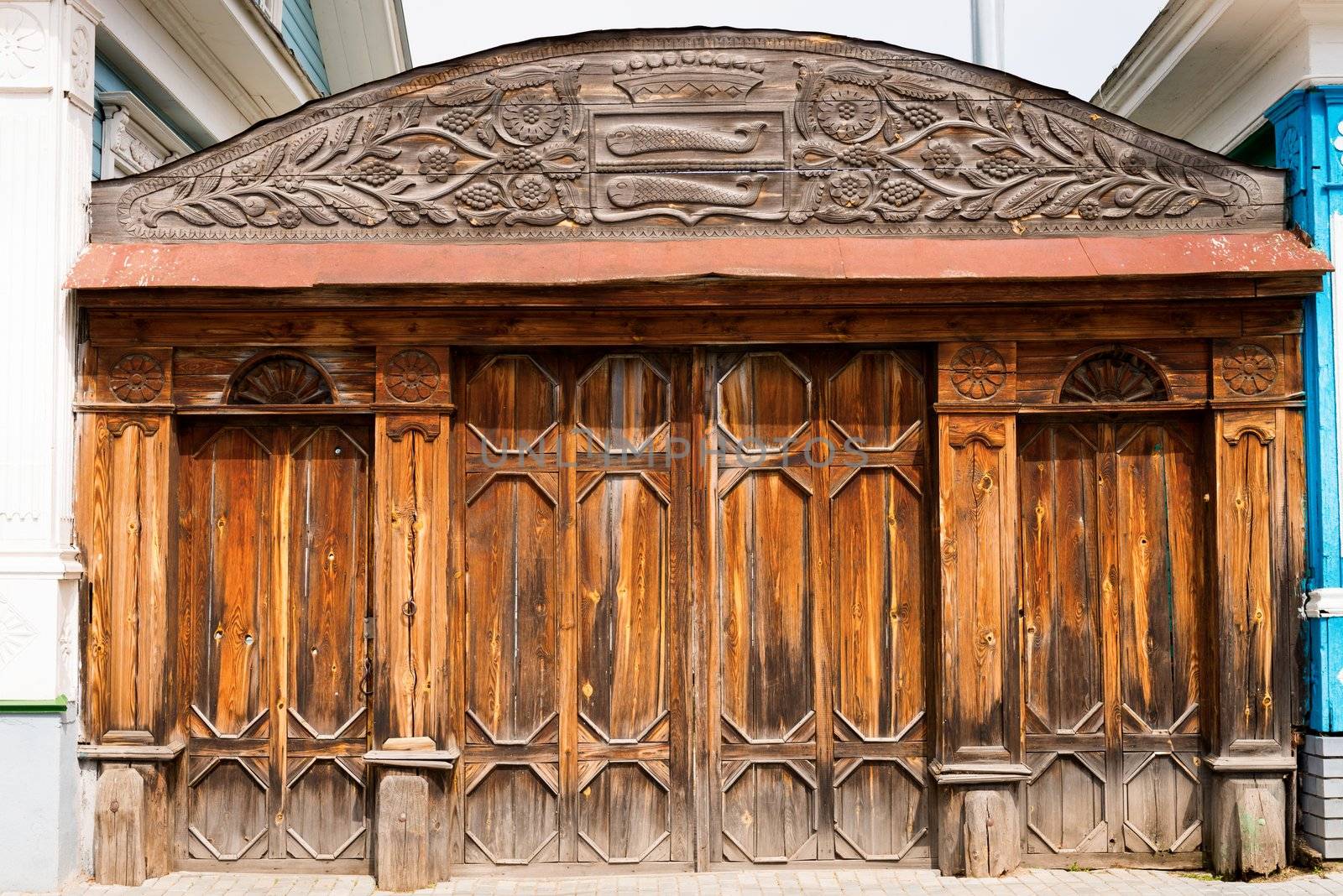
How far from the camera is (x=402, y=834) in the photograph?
18.7 feet

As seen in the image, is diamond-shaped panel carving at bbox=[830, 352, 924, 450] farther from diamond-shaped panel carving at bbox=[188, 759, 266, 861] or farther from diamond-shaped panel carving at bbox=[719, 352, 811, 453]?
diamond-shaped panel carving at bbox=[188, 759, 266, 861]

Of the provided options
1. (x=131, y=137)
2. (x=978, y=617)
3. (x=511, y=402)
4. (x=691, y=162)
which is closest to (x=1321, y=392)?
(x=978, y=617)

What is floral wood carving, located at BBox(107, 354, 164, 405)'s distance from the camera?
588 centimetres

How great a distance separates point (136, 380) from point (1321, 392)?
6.25m

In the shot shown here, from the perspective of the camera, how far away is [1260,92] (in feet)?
20.9

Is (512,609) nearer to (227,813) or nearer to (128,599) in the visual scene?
(227,813)

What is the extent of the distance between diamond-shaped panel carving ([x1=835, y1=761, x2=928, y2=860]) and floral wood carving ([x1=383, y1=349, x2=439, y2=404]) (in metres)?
3.08

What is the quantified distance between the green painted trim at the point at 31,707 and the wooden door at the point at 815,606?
3257 mm

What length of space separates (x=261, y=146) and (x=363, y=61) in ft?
19.2

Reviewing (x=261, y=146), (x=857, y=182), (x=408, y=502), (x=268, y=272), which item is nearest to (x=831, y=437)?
(x=857, y=182)

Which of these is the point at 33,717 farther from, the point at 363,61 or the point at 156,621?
the point at 363,61

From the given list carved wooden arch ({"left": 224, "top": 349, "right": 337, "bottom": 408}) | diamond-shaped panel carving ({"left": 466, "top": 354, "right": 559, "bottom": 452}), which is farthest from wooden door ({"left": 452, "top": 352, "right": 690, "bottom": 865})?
carved wooden arch ({"left": 224, "top": 349, "right": 337, "bottom": 408})

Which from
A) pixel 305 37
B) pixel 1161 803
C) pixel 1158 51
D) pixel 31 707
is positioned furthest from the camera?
pixel 305 37

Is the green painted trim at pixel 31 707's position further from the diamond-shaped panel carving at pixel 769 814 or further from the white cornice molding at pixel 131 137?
the diamond-shaped panel carving at pixel 769 814
